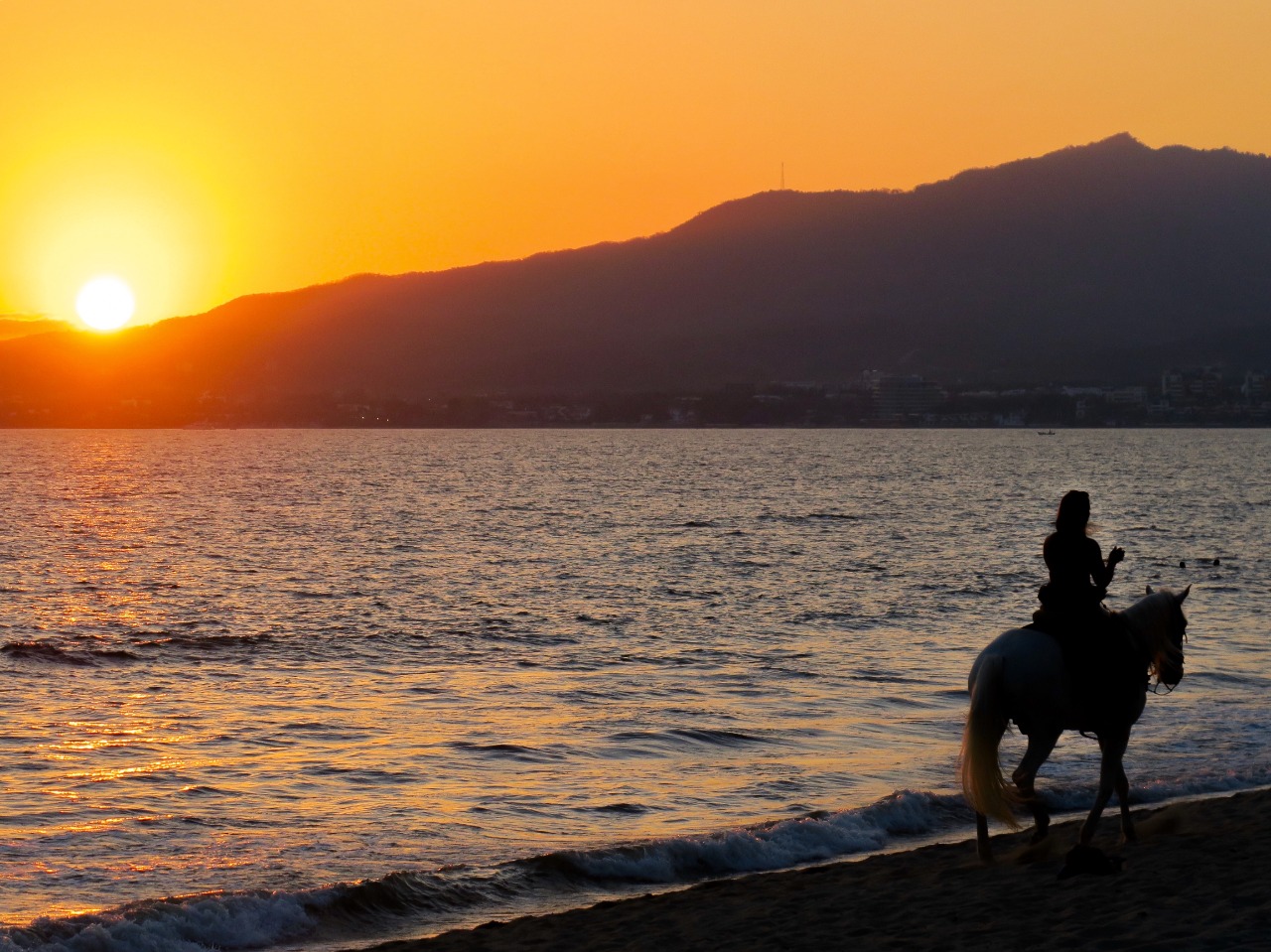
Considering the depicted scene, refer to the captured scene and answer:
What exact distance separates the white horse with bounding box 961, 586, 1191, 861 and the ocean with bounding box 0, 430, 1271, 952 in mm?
3552

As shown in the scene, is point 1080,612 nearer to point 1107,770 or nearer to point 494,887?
point 1107,770

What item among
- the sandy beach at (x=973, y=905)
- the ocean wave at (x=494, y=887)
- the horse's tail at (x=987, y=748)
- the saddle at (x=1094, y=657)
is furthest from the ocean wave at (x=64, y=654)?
the saddle at (x=1094, y=657)

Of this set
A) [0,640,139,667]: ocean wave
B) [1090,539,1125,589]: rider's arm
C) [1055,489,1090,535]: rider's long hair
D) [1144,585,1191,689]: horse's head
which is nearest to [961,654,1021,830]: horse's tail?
[1090,539,1125,589]: rider's arm

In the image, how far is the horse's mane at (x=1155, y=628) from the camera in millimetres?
11562

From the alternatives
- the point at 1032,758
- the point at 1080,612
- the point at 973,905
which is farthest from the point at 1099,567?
the point at 973,905

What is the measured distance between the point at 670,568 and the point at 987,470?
104 meters

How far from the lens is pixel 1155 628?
38.0 feet

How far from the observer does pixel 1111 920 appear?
10.0 meters

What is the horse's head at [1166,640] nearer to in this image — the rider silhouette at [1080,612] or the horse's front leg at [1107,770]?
the rider silhouette at [1080,612]

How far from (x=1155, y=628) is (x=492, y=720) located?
1216 centimetres

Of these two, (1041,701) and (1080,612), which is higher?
(1080,612)

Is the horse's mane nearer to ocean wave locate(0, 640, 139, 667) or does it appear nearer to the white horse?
the white horse

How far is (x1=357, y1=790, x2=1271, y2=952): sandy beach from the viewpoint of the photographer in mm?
9914

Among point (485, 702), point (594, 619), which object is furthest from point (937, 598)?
point (485, 702)
